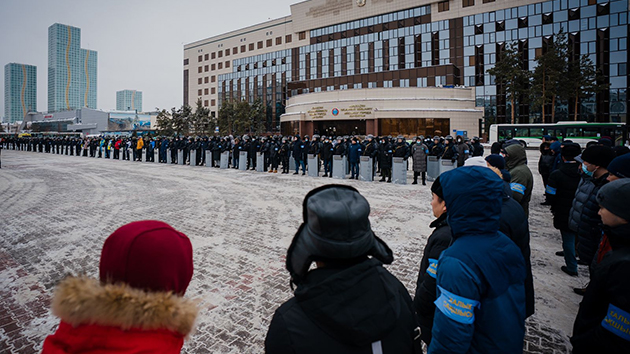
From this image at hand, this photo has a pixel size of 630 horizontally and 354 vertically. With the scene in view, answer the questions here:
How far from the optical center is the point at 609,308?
77.3 inches

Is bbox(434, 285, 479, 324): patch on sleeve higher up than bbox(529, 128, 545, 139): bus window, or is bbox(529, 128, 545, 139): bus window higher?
bbox(529, 128, 545, 139): bus window

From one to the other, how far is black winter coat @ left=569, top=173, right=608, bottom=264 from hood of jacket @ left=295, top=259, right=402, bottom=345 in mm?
4088

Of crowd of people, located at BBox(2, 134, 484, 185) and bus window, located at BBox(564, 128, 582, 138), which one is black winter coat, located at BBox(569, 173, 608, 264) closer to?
crowd of people, located at BBox(2, 134, 484, 185)

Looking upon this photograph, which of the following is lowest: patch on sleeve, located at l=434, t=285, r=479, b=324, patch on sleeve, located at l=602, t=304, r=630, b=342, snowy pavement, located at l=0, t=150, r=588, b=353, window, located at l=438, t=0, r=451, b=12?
snowy pavement, located at l=0, t=150, r=588, b=353

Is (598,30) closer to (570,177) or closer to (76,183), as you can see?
(570,177)

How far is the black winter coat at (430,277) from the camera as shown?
8.23 feet

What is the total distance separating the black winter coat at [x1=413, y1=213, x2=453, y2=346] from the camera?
251 cm

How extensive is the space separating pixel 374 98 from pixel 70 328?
4723 cm

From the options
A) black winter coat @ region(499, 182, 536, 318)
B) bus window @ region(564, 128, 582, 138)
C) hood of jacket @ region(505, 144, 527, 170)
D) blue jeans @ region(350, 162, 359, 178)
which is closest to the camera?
black winter coat @ region(499, 182, 536, 318)

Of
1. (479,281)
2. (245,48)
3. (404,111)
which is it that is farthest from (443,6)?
(479,281)

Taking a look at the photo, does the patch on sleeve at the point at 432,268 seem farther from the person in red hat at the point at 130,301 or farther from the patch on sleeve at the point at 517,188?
the patch on sleeve at the point at 517,188

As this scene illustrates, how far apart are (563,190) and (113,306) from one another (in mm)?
6466

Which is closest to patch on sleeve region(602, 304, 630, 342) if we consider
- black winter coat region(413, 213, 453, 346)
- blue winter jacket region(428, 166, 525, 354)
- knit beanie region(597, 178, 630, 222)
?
blue winter jacket region(428, 166, 525, 354)

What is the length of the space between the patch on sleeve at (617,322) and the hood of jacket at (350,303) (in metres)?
1.44
